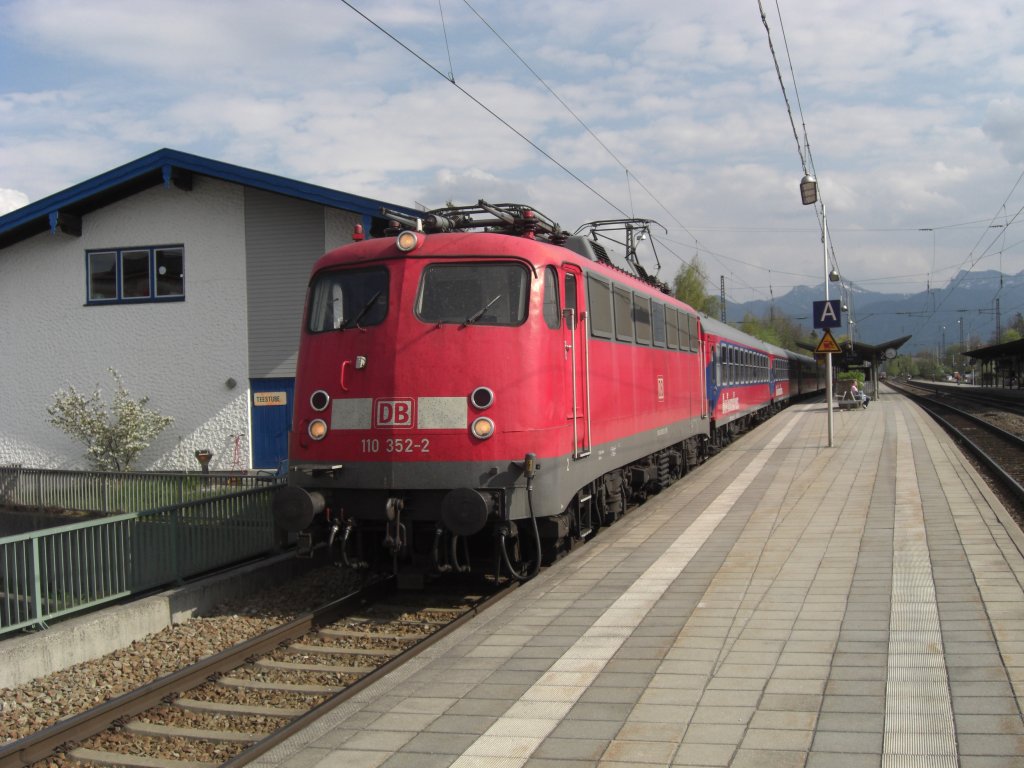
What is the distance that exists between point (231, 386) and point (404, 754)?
49.9 feet

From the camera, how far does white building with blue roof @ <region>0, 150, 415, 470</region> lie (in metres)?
18.7

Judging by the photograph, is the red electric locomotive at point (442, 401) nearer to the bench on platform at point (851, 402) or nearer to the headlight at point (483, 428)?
the headlight at point (483, 428)

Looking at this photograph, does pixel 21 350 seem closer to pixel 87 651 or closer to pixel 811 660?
pixel 87 651

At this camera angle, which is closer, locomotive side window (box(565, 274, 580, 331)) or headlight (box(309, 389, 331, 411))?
headlight (box(309, 389, 331, 411))

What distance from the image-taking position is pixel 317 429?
8.11m

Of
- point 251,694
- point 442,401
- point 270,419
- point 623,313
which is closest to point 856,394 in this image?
point 270,419

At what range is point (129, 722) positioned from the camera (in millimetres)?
5770

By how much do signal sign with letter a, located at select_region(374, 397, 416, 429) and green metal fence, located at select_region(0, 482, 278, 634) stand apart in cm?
238

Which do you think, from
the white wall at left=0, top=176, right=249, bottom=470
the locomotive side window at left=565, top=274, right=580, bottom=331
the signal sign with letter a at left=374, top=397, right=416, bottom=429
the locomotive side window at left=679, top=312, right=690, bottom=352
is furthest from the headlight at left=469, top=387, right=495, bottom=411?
the white wall at left=0, top=176, right=249, bottom=470

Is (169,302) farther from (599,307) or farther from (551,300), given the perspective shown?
(551,300)

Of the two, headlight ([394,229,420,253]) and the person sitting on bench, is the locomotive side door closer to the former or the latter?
headlight ([394,229,420,253])

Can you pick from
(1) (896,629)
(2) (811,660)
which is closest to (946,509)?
(1) (896,629)

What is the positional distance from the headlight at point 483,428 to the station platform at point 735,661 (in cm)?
141

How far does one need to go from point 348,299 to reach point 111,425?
41.2 ft
